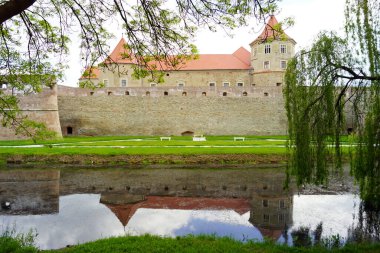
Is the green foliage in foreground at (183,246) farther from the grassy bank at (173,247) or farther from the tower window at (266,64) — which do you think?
the tower window at (266,64)

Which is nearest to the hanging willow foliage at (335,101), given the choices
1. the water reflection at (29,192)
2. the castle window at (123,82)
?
the water reflection at (29,192)

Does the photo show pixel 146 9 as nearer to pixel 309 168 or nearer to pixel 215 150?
Answer: pixel 309 168

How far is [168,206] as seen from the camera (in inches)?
367

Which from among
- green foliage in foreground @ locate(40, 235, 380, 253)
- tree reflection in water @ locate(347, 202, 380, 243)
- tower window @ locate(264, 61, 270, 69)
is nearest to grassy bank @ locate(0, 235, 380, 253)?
green foliage in foreground @ locate(40, 235, 380, 253)

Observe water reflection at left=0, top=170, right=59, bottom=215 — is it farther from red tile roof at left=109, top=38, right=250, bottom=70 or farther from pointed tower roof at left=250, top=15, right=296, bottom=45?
red tile roof at left=109, top=38, right=250, bottom=70

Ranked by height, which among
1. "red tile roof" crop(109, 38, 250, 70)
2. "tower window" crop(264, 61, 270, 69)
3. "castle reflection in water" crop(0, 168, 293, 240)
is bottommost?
"castle reflection in water" crop(0, 168, 293, 240)

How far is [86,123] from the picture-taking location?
2812cm

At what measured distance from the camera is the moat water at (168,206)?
7.33 metres

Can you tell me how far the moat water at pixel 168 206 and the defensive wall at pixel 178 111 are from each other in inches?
583

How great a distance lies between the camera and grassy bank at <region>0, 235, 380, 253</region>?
524 cm

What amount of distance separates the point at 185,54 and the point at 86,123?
24136 millimetres

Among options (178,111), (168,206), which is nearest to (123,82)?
(178,111)

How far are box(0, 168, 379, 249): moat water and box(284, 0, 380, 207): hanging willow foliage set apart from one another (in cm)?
125

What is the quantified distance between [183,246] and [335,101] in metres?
4.54
